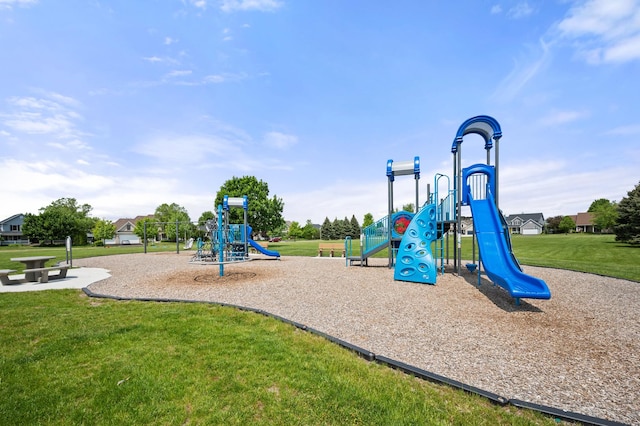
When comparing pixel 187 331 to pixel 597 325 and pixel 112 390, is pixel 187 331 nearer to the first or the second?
pixel 112 390

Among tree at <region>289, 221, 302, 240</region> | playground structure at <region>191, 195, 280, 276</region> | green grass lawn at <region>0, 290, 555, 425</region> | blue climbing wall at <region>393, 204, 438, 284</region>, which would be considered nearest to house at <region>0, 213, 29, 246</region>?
tree at <region>289, 221, 302, 240</region>

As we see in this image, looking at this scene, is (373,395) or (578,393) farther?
(578,393)

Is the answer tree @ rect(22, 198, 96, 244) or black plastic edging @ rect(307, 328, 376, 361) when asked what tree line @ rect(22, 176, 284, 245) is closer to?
tree @ rect(22, 198, 96, 244)

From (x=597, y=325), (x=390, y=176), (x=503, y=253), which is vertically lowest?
(x=597, y=325)

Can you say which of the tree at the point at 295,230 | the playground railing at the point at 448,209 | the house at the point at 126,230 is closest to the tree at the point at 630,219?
the playground railing at the point at 448,209

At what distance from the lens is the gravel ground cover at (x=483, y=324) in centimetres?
365

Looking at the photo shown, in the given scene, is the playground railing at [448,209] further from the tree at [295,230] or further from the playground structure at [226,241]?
the tree at [295,230]

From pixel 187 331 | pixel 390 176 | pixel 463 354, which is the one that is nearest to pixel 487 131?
pixel 390 176

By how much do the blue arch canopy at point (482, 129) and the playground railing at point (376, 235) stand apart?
445cm

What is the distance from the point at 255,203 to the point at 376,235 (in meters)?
23.4

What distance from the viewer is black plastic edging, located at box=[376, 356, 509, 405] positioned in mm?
3203

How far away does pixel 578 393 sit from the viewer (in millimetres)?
3449

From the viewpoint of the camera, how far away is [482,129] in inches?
479

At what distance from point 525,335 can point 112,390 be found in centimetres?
649
